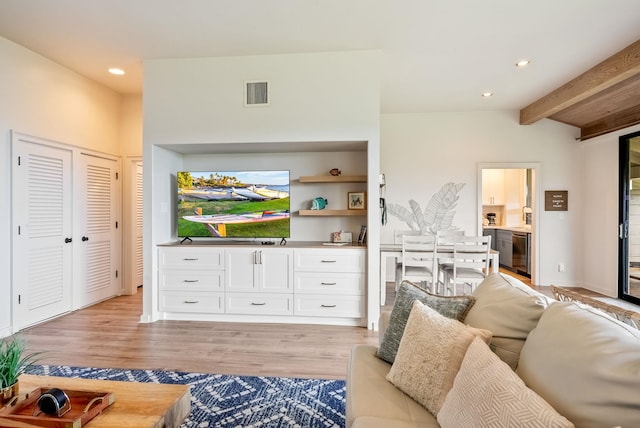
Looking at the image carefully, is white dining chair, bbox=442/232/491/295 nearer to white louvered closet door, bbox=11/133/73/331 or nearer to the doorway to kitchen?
the doorway to kitchen

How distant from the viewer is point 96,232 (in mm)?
4266

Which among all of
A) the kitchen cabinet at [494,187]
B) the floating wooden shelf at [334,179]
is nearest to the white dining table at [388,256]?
the floating wooden shelf at [334,179]

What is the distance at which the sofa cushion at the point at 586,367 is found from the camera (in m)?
0.76

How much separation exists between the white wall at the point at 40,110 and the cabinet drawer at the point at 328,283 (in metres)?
2.88

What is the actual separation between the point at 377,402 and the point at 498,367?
1.75 feet

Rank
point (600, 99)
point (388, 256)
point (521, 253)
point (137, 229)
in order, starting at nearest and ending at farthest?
point (388, 256) → point (600, 99) → point (137, 229) → point (521, 253)

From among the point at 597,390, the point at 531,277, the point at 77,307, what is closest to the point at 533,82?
the point at 531,277

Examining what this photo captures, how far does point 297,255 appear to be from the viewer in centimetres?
351

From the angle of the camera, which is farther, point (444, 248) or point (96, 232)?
point (96, 232)

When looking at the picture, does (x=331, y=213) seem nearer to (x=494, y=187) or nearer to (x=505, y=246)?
(x=505, y=246)

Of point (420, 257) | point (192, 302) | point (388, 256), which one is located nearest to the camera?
Result: point (192, 302)

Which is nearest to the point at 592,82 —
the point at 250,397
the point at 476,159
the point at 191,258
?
the point at 476,159

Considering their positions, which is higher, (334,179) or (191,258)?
(334,179)

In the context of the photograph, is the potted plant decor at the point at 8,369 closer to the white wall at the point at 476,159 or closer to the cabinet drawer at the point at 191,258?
the cabinet drawer at the point at 191,258
